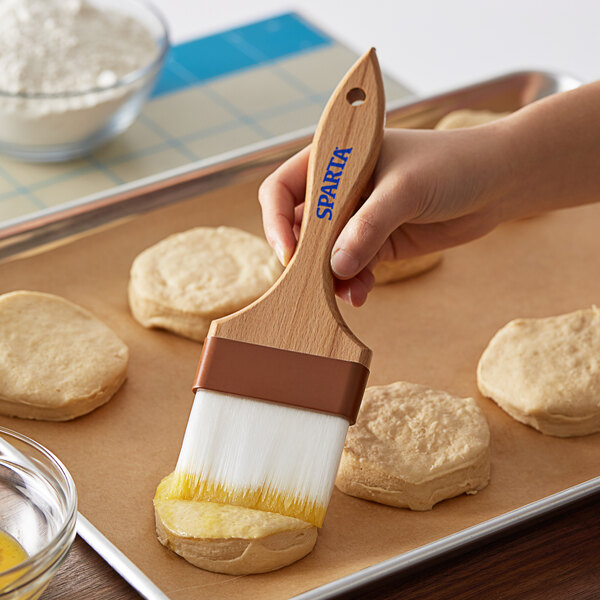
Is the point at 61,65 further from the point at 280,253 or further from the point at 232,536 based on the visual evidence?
the point at 232,536

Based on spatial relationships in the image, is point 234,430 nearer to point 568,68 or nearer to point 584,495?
point 584,495

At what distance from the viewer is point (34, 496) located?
1.60m

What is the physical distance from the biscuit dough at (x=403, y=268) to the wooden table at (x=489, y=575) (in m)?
0.77

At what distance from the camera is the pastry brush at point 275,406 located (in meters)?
1.52

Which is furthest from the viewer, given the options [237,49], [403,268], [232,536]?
[237,49]

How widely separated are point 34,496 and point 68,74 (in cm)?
142

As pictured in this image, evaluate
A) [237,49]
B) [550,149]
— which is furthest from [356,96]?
[237,49]

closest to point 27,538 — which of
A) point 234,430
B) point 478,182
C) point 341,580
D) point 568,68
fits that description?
point 234,430

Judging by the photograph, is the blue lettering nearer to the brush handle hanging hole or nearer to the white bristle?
the brush handle hanging hole

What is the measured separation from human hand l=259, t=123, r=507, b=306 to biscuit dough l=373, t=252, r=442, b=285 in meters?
0.23

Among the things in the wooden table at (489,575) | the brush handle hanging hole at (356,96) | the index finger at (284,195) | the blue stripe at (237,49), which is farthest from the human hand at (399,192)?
the blue stripe at (237,49)

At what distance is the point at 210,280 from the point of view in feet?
7.11

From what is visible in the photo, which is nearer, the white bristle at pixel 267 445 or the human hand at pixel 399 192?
the white bristle at pixel 267 445

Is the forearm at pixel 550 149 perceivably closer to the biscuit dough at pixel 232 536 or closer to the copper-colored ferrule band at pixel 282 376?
the copper-colored ferrule band at pixel 282 376
